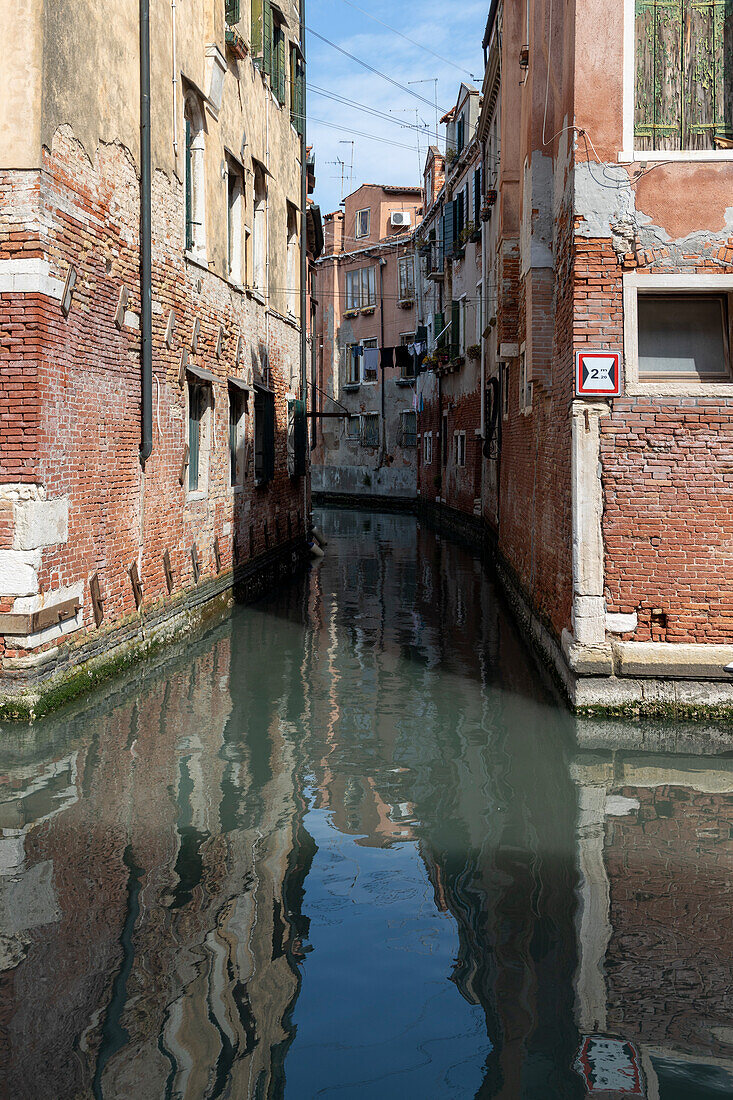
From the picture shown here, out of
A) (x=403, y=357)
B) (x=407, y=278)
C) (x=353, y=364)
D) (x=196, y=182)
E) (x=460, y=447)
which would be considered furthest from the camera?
(x=353, y=364)

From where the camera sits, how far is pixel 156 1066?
2.95m

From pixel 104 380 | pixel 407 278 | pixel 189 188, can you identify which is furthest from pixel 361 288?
pixel 104 380

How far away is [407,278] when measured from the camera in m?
35.8

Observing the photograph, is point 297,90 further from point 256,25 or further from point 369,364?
point 369,364

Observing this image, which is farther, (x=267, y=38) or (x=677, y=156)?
(x=267, y=38)

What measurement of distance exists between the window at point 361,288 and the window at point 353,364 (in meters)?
1.53

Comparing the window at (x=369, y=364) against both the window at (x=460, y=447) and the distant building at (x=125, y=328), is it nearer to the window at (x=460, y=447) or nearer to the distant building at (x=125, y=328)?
the window at (x=460, y=447)

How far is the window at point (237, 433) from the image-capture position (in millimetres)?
13102

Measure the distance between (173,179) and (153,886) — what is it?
7387 millimetres

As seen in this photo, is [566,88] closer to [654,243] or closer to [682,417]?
[654,243]

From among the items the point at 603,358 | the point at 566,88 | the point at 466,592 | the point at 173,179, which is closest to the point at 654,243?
the point at 603,358

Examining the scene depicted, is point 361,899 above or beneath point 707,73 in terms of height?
beneath

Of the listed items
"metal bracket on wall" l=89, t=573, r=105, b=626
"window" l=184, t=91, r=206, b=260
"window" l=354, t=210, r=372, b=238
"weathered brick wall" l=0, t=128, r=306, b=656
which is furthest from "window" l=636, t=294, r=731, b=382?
"window" l=354, t=210, r=372, b=238

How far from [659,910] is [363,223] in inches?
1473
